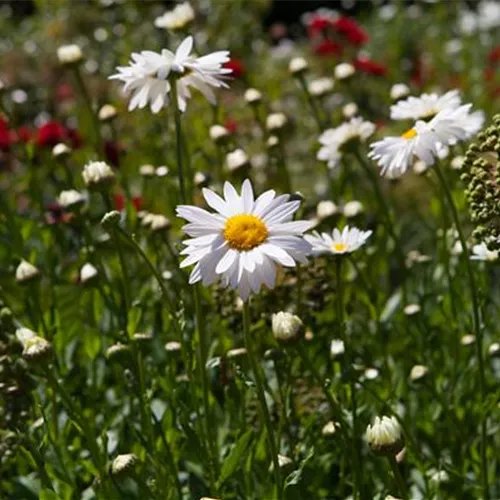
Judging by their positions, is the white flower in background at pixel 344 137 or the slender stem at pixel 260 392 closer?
the slender stem at pixel 260 392

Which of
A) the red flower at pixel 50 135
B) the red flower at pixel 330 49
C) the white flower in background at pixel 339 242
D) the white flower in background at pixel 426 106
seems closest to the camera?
the white flower in background at pixel 339 242

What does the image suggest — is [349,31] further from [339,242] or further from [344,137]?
[339,242]

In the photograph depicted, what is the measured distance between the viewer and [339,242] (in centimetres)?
202

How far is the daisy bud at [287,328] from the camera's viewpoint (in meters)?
1.74

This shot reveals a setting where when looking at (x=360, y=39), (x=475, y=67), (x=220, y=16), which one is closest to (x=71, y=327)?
(x=360, y=39)

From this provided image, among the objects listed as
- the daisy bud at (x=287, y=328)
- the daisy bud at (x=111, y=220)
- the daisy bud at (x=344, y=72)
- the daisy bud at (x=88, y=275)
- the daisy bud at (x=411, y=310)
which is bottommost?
the daisy bud at (x=287, y=328)

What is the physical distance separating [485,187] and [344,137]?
82 cm

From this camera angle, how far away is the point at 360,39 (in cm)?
462

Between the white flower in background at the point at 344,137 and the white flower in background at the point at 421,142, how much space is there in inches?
21.1

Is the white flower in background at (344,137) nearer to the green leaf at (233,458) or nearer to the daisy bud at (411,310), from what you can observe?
the daisy bud at (411,310)

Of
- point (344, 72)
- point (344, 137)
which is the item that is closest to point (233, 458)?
point (344, 137)

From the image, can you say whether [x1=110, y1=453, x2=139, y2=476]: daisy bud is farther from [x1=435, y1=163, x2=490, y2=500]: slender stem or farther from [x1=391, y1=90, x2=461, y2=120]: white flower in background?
[x1=391, y1=90, x2=461, y2=120]: white flower in background

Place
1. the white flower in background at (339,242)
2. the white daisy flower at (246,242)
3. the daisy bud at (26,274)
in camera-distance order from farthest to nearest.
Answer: the daisy bud at (26,274), the white flower in background at (339,242), the white daisy flower at (246,242)

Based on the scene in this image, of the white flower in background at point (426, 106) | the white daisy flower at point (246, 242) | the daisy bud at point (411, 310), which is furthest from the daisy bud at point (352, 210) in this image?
the white daisy flower at point (246, 242)
